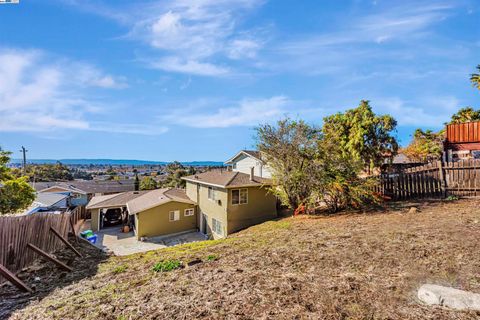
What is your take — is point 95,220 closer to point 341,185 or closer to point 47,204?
point 47,204

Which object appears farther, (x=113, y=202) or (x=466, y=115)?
(x=466, y=115)

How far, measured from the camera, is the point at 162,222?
20734mm

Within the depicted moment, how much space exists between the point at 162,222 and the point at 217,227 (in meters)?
4.94

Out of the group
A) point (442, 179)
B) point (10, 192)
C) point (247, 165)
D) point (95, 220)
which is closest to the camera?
point (442, 179)

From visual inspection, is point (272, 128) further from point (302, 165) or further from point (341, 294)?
point (341, 294)

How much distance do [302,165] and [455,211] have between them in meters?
6.82

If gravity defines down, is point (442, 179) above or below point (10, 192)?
above

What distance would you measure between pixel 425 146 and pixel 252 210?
21726 mm

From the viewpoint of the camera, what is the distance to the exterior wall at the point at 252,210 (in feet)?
59.6

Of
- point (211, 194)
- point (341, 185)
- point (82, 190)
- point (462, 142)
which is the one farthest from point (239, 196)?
point (82, 190)

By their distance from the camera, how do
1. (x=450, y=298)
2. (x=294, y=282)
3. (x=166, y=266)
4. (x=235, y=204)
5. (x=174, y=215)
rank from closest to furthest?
(x=450, y=298) → (x=294, y=282) → (x=166, y=266) → (x=235, y=204) → (x=174, y=215)

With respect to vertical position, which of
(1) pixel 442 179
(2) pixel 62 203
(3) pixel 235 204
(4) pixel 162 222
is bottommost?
(4) pixel 162 222

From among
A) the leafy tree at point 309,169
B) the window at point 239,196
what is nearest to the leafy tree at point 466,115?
the leafy tree at point 309,169

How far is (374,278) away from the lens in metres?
4.40
